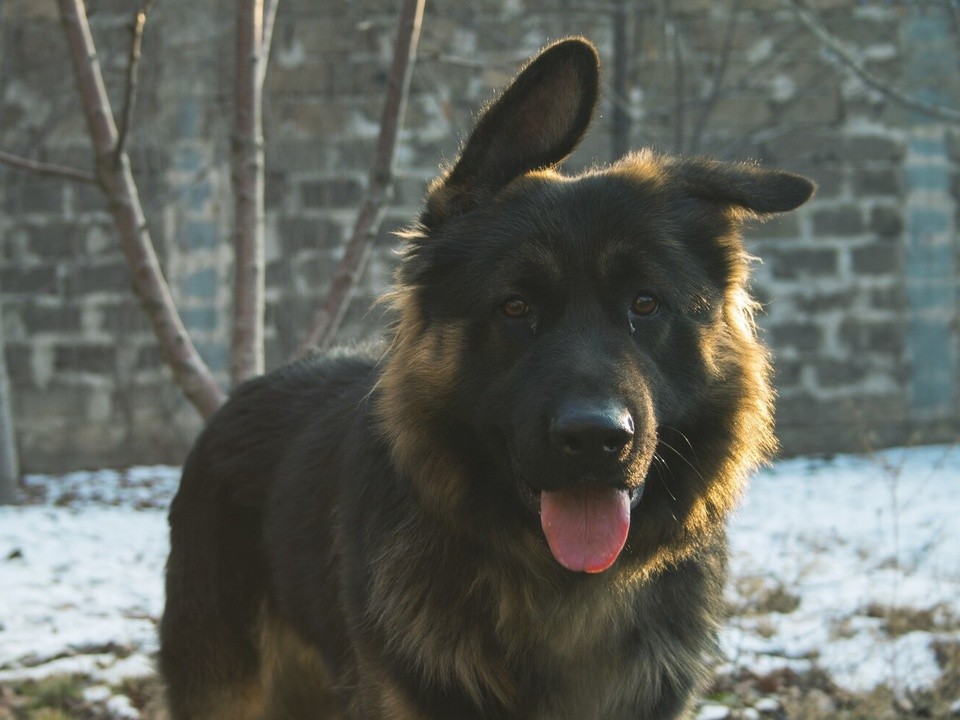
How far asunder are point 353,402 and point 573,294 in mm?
1049

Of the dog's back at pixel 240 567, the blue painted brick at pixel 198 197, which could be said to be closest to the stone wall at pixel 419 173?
the blue painted brick at pixel 198 197

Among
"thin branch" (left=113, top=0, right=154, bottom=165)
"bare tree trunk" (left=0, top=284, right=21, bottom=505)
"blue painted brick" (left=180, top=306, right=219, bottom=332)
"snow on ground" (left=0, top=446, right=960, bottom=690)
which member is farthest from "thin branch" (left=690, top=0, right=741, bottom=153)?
"thin branch" (left=113, top=0, right=154, bottom=165)

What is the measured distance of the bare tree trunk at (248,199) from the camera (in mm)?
5188

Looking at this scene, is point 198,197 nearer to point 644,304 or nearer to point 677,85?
point 677,85

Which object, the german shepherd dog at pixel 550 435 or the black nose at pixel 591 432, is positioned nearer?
the black nose at pixel 591 432

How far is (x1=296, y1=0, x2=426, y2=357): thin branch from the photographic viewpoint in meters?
5.27

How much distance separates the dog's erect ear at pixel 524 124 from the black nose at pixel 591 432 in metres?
0.87

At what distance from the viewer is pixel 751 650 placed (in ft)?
16.4

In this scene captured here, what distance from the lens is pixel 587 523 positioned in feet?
9.41

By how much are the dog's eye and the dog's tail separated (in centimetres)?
135

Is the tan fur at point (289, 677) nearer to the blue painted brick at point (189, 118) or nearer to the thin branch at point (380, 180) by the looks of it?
the thin branch at point (380, 180)

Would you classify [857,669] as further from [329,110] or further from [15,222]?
[15,222]

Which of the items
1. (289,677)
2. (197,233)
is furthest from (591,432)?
(197,233)

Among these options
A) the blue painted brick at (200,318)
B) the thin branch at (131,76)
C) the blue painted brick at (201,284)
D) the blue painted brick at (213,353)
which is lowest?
the blue painted brick at (213,353)
